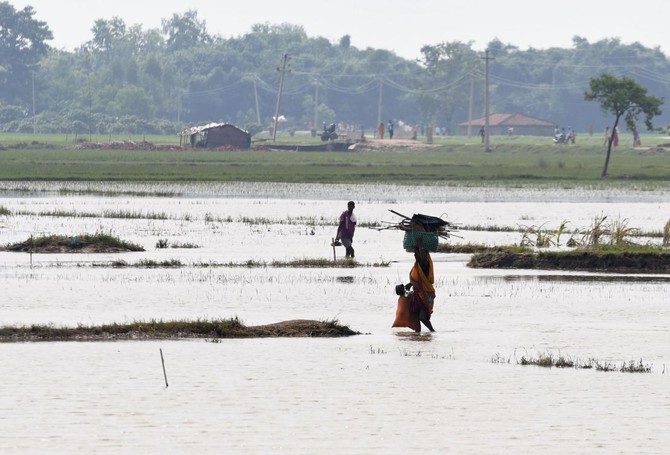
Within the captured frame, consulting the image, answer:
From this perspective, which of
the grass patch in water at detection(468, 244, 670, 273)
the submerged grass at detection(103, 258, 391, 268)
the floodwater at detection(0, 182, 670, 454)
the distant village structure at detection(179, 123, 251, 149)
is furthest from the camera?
the distant village structure at detection(179, 123, 251, 149)

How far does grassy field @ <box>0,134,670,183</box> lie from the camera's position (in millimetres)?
65062

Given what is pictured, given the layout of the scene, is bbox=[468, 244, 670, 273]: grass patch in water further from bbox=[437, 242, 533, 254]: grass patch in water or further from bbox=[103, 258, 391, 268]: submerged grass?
bbox=[103, 258, 391, 268]: submerged grass

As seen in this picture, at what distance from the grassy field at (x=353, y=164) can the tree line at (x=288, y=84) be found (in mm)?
40153

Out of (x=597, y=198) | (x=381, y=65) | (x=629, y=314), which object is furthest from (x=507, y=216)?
(x=381, y=65)

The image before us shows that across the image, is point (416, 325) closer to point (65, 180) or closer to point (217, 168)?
point (65, 180)

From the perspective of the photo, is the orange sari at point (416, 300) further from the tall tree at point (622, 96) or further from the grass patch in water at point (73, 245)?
the tall tree at point (622, 96)

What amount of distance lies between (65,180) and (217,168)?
14.7m

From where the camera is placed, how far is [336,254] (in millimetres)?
29109

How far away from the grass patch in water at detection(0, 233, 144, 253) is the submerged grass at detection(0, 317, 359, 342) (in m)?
10.9

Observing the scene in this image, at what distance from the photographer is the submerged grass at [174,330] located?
1730 centimetres

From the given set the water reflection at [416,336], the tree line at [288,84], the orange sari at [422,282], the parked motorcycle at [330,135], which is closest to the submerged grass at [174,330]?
the water reflection at [416,336]

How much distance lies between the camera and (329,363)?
15984 millimetres

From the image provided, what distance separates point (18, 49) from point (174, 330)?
141187 mm

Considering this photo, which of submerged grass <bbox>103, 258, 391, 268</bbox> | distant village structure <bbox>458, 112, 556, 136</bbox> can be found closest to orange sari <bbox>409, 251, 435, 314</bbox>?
submerged grass <bbox>103, 258, 391, 268</bbox>
